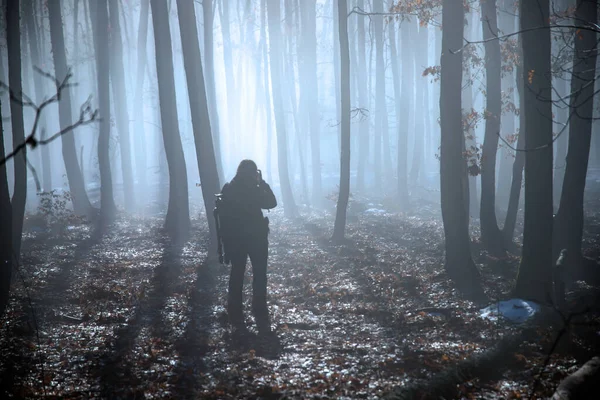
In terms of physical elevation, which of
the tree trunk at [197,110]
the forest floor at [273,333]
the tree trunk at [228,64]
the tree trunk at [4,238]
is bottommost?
the forest floor at [273,333]

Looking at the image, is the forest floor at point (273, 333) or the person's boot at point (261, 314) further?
the person's boot at point (261, 314)

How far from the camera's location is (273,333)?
20.6 ft

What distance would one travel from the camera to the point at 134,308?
289 inches

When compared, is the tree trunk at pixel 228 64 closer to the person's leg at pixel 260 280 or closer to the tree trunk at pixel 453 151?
the tree trunk at pixel 453 151

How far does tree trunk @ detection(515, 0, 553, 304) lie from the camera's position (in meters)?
6.78

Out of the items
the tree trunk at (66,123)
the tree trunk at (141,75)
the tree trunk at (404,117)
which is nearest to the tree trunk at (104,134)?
the tree trunk at (66,123)

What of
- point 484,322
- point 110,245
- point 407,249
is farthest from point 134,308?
point 407,249

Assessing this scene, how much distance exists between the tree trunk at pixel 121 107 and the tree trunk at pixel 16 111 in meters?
14.3

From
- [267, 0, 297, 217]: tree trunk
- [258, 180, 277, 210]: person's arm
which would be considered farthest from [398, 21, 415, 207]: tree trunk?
[258, 180, 277, 210]: person's arm

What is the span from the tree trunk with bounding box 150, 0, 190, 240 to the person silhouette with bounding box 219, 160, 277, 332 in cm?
723

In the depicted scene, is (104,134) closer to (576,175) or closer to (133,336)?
(133,336)

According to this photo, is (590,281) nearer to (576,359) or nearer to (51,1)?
(576,359)

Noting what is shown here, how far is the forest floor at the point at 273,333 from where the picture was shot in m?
4.60

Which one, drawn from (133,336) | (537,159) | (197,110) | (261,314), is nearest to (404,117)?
(197,110)
